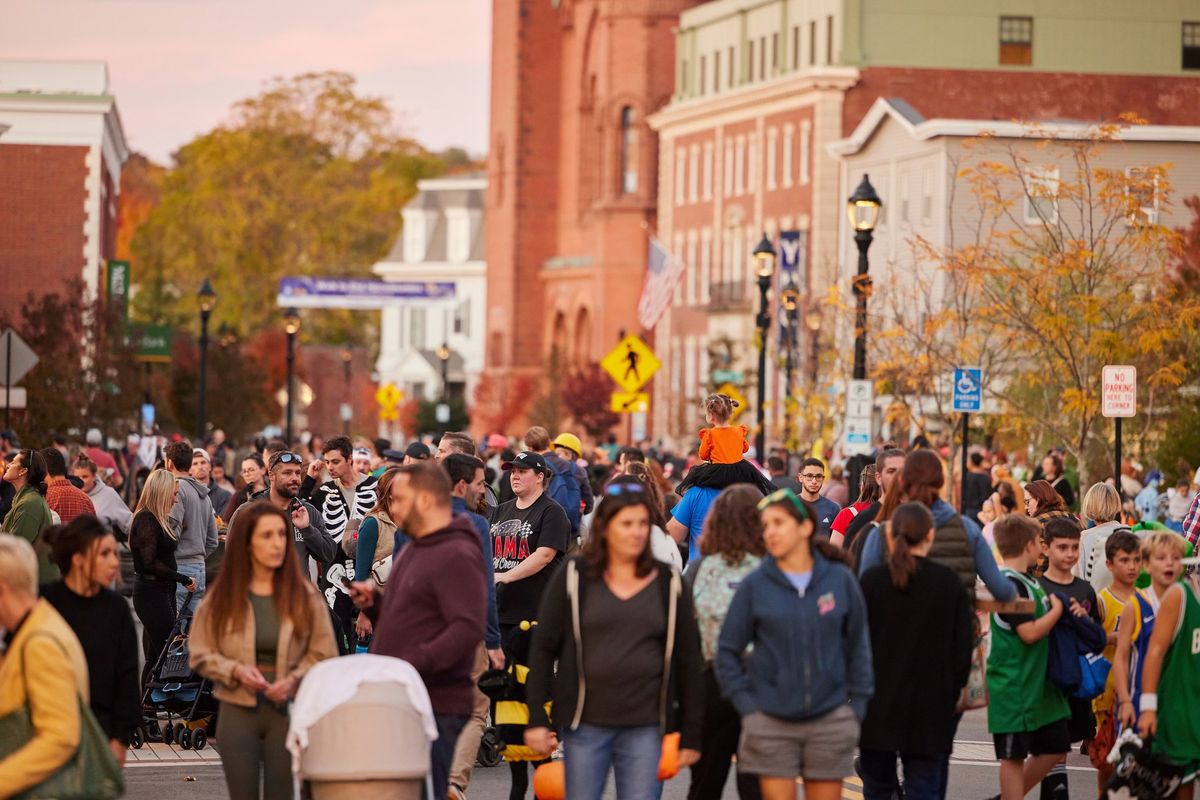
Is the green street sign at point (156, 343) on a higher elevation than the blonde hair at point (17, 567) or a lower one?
higher

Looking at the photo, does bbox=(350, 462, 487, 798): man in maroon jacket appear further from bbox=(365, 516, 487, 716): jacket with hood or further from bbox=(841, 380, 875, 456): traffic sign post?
bbox=(841, 380, 875, 456): traffic sign post

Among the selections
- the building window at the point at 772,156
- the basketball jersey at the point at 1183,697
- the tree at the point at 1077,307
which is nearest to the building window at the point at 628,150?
the building window at the point at 772,156

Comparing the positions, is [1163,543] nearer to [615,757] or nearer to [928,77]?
[615,757]

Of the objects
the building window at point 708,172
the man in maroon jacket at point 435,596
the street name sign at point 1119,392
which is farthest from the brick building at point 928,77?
the man in maroon jacket at point 435,596

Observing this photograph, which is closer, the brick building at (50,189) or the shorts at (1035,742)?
the shorts at (1035,742)

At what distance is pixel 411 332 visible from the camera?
404ft

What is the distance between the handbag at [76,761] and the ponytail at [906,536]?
140 inches

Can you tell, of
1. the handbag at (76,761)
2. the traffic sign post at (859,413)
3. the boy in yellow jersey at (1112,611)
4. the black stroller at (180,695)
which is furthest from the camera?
the traffic sign post at (859,413)

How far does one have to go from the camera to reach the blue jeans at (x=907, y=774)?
11.3m

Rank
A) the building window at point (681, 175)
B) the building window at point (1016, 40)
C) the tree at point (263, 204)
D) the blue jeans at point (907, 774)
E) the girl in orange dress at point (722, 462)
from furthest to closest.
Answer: the tree at point (263, 204) < the building window at point (681, 175) < the building window at point (1016, 40) < the girl in orange dress at point (722, 462) < the blue jeans at point (907, 774)

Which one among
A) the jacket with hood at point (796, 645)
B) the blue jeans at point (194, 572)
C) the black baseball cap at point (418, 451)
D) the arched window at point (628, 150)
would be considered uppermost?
the arched window at point (628, 150)

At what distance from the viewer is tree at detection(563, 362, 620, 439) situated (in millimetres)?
85562

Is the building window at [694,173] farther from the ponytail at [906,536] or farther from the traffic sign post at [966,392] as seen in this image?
the ponytail at [906,536]

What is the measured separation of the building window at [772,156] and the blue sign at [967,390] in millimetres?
49224
